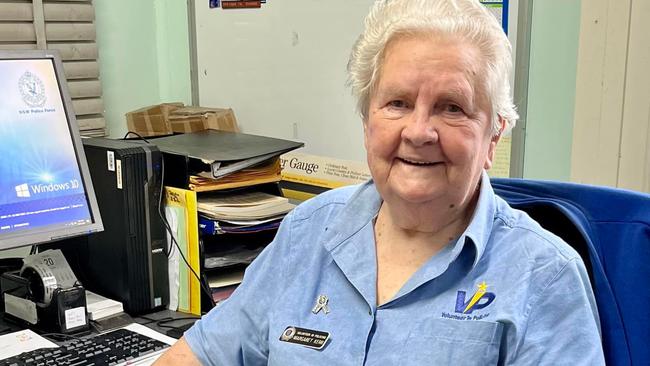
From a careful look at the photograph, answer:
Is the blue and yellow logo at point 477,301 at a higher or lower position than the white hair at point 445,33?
lower

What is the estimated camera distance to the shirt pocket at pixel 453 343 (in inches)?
40.1

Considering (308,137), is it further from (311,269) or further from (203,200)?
(311,269)

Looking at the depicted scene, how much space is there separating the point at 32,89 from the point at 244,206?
22.7 inches

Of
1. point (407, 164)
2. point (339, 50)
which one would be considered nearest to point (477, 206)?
point (407, 164)

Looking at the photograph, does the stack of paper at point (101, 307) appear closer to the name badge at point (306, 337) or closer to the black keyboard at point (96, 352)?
the black keyboard at point (96, 352)

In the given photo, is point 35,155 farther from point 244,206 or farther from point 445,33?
point 445,33

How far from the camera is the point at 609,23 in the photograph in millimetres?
1660

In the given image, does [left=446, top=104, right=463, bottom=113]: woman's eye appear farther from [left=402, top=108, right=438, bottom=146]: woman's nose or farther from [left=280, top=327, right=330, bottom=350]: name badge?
[left=280, top=327, right=330, bottom=350]: name badge

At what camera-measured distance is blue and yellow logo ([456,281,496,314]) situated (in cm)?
105

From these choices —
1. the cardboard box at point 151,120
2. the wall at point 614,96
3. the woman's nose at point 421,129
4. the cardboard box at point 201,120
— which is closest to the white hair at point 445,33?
the woman's nose at point 421,129

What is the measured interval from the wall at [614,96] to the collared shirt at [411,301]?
26.7 inches

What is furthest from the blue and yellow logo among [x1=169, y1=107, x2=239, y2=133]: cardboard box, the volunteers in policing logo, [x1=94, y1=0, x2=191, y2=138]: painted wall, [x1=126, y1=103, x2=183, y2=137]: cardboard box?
[x1=94, y1=0, x2=191, y2=138]: painted wall

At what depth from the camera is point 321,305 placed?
119 cm

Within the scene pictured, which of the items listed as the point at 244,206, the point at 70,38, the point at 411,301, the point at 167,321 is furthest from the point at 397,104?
the point at 70,38
